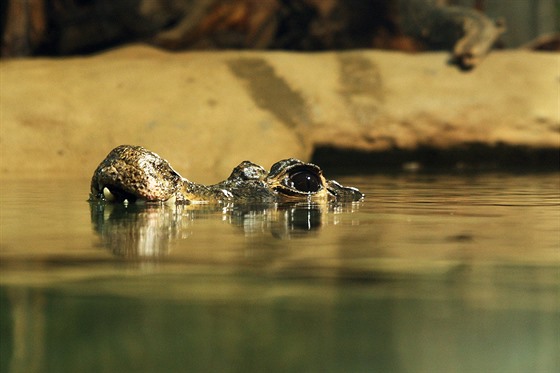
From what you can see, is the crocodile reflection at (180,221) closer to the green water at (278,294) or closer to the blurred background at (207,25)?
the green water at (278,294)

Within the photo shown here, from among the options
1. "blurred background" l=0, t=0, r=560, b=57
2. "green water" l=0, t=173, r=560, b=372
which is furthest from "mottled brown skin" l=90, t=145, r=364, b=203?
"blurred background" l=0, t=0, r=560, b=57

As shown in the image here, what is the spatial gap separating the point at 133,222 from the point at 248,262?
1.37 metres

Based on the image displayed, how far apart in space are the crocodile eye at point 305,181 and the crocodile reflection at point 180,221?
187 mm

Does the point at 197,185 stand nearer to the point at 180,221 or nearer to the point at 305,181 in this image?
the point at 305,181

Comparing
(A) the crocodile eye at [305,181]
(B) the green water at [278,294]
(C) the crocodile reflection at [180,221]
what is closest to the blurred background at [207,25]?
(A) the crocodile eye at [305,181]

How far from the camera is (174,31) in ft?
40.3

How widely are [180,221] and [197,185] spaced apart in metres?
1.08

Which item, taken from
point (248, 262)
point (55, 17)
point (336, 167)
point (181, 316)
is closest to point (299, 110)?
point (336, 167)

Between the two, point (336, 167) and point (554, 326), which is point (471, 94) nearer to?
point (336, 167)

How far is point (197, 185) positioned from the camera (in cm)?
548

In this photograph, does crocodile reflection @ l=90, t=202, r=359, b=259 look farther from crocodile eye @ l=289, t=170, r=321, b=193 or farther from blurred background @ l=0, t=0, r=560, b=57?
blurred background @ l=0, t=0, r=560, b=57

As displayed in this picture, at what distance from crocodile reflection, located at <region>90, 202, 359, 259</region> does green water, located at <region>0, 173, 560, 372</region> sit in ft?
0.04

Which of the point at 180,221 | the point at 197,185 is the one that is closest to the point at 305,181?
the point at 197,185

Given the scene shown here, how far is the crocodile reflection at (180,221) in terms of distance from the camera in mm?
3521
